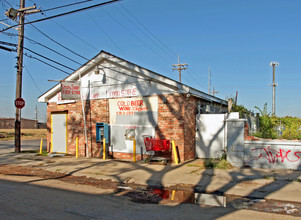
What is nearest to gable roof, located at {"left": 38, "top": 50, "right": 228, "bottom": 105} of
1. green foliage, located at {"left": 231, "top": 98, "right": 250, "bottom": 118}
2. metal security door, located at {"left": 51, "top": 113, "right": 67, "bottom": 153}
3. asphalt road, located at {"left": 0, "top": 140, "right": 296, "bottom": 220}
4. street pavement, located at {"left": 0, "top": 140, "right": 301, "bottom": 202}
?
green foliage, located at {"left": 231, "top": 98, "right": 250, "bottom": 118}

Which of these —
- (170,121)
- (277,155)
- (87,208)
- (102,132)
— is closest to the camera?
(87,208)

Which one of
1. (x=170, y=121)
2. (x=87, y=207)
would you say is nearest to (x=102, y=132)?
(x=170, y=121)

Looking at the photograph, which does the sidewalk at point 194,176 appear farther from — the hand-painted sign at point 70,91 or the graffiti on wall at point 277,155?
the hand-painted sign at point 70,91

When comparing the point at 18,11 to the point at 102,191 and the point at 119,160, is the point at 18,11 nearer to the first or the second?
the point at 119,160

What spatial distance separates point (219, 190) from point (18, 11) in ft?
45.5

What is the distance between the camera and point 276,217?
5.31 m

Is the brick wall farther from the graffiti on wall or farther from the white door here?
the graffiti on wall

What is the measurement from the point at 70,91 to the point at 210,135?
7.31 meters

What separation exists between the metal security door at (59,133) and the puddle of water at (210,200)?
28.6 feet

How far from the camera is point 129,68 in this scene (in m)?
12.7

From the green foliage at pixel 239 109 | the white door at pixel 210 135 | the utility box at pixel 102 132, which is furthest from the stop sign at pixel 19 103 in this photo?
the green foliage at pixel 239 109

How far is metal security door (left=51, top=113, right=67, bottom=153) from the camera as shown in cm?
1544

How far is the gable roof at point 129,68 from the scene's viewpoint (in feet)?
37.8

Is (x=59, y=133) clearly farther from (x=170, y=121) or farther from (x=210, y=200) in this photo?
(x=210, y=200)
